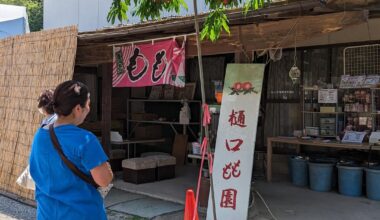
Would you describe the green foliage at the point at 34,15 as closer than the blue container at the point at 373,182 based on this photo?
No

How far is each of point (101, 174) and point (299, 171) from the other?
6.47 m

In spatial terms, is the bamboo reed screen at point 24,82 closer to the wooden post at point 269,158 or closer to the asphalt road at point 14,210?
the asphalt road at point 14,210

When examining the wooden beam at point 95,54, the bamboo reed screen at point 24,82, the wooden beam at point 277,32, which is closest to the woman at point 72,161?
the wooden beam at point 277,32

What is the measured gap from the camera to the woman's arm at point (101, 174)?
8.52 feet

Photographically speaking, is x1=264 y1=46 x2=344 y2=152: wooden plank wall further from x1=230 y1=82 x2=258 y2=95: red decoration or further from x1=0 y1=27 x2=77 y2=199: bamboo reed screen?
x1=0 y1=27 x2=77 y2=199: bamboo reed screen

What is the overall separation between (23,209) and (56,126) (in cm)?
513

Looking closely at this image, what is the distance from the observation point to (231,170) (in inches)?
230

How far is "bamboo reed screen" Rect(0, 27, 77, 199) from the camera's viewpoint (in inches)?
300

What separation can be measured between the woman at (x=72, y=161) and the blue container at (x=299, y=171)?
20.4ft

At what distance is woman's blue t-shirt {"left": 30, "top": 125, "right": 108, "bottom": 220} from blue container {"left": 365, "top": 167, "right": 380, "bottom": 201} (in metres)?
5.90

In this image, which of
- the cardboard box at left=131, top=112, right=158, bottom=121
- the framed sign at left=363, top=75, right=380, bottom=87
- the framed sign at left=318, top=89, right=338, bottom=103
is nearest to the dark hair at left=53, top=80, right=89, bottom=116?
the framed sign at left=363, top=75, right=380, bottom=87

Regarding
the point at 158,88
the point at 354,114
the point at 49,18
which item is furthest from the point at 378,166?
the point at 49,18

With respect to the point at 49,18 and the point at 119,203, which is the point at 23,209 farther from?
the point at 49,18

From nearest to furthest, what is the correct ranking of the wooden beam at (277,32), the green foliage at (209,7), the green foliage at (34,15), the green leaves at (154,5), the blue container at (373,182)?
the green foliage at (209,7) → the green leaves at (154,5) → the wooden beam at (277,32) → the blue container at (373,182) → the green foliage at (34,15)
